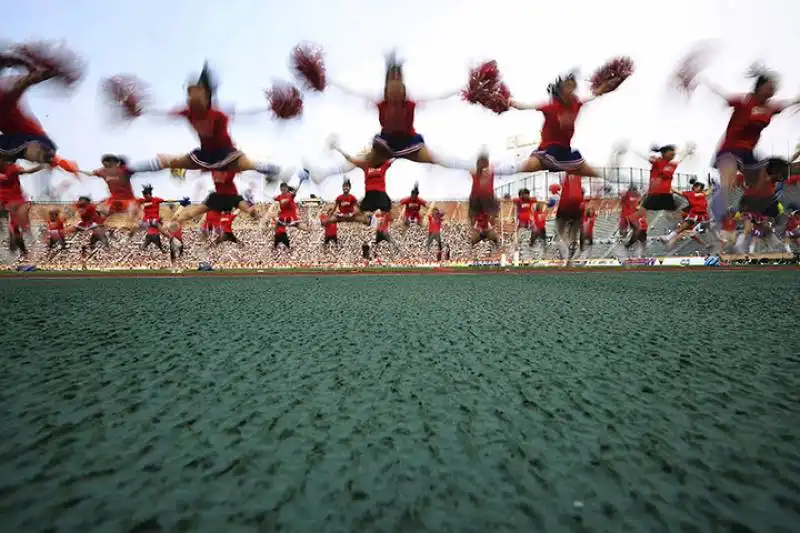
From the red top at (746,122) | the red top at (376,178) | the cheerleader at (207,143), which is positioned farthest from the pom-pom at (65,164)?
the red top at (746,122)

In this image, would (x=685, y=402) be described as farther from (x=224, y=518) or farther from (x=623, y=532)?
(x=224, y=518)

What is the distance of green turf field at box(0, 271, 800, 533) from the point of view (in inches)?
42.6

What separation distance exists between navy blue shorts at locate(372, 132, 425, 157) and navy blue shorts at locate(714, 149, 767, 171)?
6975mm

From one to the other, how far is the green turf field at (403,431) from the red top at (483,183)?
7.17 m

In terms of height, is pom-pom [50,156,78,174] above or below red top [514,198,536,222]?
above

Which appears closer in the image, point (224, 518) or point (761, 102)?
point (224, 518)

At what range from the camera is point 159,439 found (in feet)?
5.07

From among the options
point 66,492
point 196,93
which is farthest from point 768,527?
point 196,93

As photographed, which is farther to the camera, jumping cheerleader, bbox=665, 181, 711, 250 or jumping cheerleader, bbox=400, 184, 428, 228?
jumping cheerleader, bbox=665, 181, 711, 250

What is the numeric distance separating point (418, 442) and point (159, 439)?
85 cm

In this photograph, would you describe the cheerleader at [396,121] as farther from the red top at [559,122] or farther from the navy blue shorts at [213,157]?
the navy blue shorts at [213,157]

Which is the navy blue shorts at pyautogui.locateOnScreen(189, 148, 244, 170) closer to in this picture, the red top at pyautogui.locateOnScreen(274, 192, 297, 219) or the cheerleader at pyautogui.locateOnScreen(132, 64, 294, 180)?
A: the cheerleader at pyautogui.locateOnScreen(132, 64, 294, 180)

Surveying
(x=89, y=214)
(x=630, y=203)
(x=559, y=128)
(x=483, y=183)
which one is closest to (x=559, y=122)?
(x=559, y=128)

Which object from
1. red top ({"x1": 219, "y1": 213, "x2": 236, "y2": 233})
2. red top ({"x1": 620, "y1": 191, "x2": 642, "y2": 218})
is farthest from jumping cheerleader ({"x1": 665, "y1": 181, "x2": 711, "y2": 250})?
red top ({"x1": 219, "y1": 213, "x2": 236, "y2": 233})
